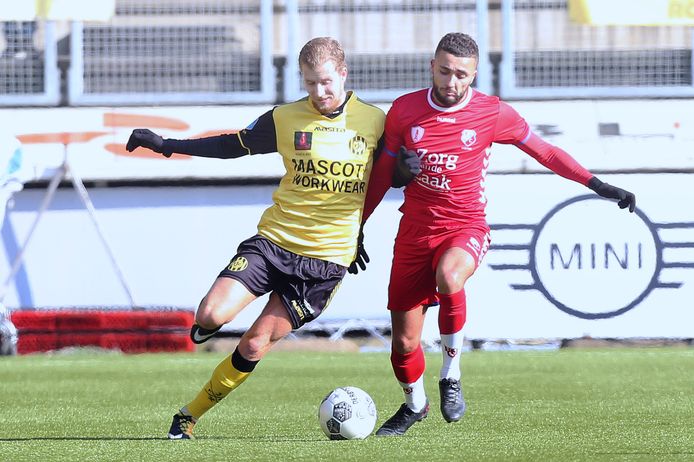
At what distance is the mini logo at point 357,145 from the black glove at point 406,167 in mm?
182

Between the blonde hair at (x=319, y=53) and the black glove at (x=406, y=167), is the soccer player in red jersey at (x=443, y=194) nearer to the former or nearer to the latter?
the black glove at (x=406, y=167)

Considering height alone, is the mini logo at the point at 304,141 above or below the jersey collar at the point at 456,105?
below

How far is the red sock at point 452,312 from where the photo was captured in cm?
726

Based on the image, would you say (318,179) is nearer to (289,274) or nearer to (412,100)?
(289,274)

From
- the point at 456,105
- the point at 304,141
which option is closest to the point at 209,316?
the point at 304,141

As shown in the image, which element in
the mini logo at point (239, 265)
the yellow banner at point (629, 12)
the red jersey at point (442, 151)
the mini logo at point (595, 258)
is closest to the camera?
the mini logo at point (239, 265)

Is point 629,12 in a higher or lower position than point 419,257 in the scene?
higher

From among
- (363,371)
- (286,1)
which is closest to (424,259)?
(363,371)

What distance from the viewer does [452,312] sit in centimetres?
729

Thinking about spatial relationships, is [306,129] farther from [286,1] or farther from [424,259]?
[286,1]

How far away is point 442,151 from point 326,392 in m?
3.41

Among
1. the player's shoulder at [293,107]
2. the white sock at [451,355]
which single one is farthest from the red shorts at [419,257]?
the player's shoulder at [293,107]

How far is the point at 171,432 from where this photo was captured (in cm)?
730

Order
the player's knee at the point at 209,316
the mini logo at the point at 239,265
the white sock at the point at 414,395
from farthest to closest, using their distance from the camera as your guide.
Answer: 1. the white sock at the point at 414,395
2. the mini logo at the point at 239,265
3. the player's knee at the point at 209,316
